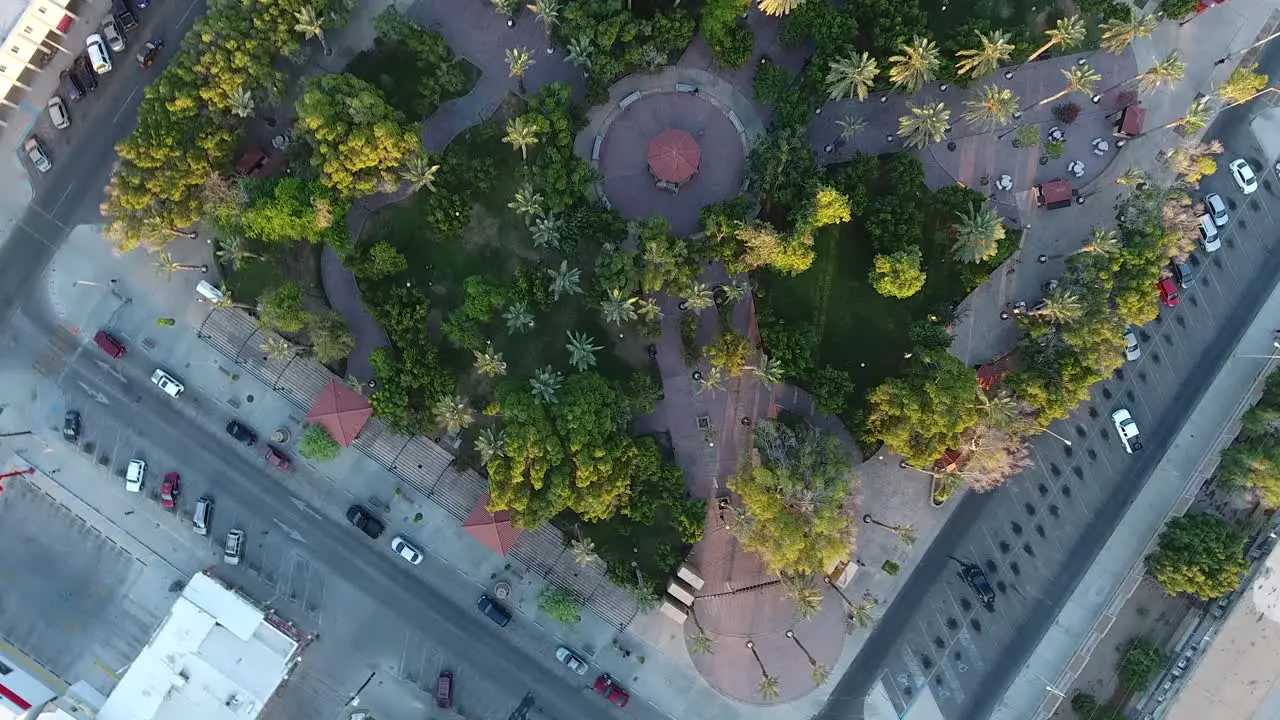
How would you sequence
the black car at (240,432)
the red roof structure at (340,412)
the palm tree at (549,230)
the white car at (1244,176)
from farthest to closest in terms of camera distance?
the white car at (1244,176)
the black car at (240,432)
the red roof structure at (340,412)
the palm tree at (549,230)

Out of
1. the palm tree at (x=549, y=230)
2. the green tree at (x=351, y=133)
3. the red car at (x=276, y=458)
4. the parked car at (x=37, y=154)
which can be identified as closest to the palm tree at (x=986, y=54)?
the palm tree at (x=549, y=230)

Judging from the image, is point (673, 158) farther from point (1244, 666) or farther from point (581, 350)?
point (1244, 666)

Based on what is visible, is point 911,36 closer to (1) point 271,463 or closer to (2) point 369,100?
(2) point 369,100

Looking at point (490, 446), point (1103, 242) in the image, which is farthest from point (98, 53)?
point (1103, 242)

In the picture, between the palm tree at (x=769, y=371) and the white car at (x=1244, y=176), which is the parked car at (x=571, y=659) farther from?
the white car at (x=1244, y=176)

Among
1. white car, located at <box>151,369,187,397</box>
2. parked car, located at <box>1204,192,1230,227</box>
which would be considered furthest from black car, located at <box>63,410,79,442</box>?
parked car, located at <box>1204,192,1230,227</box>

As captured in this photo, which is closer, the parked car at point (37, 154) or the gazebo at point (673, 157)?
the gazebo at point (673, 157)
